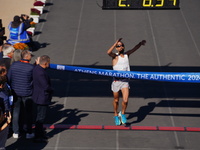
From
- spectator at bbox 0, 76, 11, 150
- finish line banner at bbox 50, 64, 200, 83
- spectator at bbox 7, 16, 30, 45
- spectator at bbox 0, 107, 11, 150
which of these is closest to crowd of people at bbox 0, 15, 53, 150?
spectator at bbox 0, 76, 11, 150

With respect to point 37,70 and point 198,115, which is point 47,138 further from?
point 198,115

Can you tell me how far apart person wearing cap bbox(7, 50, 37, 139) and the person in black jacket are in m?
0.15

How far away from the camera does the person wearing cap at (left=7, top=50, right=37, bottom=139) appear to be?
10008 millimetres

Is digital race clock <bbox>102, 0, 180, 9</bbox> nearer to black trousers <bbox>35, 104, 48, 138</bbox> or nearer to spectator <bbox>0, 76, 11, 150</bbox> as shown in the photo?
black trousers <bbox>35, 104, 48, 138</bbox>

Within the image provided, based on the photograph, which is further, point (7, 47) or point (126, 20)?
point (126, 20)

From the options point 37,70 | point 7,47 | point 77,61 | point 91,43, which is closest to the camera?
point 37,70

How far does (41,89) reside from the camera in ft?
32.5

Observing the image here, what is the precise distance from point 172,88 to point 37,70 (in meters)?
4.69

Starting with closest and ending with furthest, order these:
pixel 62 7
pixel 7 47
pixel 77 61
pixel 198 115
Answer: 1. pixel 7 47
2. pixel 198 115
3. pixel 77 61
4. pixel 62 7

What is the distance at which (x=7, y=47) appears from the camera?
10.7 m

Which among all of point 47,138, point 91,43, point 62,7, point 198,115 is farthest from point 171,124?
point 62,7

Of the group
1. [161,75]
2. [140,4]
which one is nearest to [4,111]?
[161,75]

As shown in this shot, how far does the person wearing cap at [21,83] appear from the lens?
394 inches

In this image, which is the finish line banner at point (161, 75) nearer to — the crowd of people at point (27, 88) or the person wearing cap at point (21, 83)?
the crowd of people at point (27, 88)
